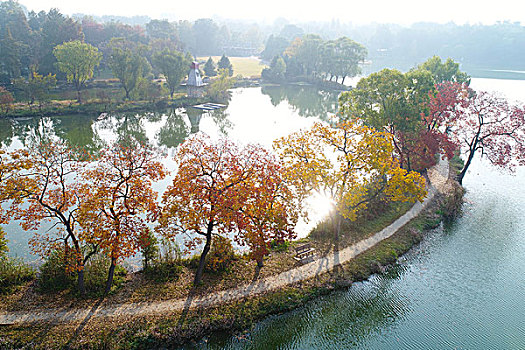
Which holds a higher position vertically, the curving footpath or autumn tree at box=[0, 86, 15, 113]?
autumn tree at box=[0, 86, 15, 113]

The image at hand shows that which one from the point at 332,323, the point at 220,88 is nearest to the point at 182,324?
the point at 332,323

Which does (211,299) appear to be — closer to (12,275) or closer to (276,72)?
(12,275)

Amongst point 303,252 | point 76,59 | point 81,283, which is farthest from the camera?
point 76,59

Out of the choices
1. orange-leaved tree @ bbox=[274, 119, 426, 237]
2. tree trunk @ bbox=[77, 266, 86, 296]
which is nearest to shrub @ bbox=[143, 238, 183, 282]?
tree trunk @ bbox=[77, 266, 86, 296]

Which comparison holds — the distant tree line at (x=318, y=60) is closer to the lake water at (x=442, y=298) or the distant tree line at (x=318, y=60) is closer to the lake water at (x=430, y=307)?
the lake water at (x=442, y=298)

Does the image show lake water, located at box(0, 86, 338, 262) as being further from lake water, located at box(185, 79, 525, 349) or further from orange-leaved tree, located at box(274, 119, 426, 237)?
lake water, located at box(185, 79, 525, 349)

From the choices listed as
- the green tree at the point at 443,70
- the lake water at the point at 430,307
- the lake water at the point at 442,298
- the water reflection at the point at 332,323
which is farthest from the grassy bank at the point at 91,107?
the water reflection at the point at 332,323
